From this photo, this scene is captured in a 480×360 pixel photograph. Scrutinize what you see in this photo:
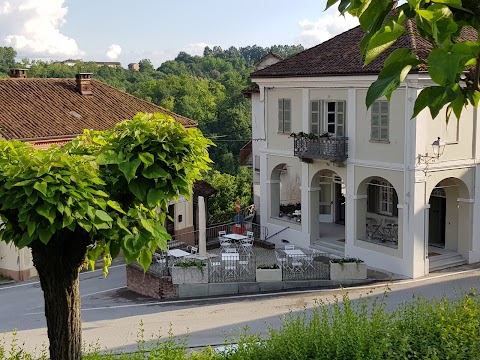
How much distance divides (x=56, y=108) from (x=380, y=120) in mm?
13393

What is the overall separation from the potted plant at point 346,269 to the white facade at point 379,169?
1469 millimetres

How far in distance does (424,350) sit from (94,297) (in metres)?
14.3

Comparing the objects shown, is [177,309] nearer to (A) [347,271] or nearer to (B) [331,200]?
(A) [347,271]

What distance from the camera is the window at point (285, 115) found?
2536cm

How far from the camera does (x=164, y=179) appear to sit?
6.75 meters

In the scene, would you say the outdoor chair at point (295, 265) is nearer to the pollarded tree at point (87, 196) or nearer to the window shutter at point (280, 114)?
the window shutter at point (280, 114)

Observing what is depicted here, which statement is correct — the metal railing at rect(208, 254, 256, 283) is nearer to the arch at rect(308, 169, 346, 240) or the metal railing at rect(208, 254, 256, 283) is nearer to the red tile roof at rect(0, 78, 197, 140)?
the red tile roof at rect(0, 78, 197, 140)

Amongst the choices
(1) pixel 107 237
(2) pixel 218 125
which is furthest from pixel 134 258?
(2) pixel 218 125

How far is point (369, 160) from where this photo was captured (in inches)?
870

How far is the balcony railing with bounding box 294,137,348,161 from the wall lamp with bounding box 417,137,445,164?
3022mm

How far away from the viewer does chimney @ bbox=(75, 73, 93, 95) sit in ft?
94.1

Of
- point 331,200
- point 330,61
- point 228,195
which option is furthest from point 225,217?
point 330,61

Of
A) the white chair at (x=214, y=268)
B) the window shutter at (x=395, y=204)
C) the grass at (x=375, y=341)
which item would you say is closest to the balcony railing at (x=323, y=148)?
the window shutter at (x=395, y=204)

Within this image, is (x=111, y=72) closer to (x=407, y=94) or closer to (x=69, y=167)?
(x=407, y=94)
